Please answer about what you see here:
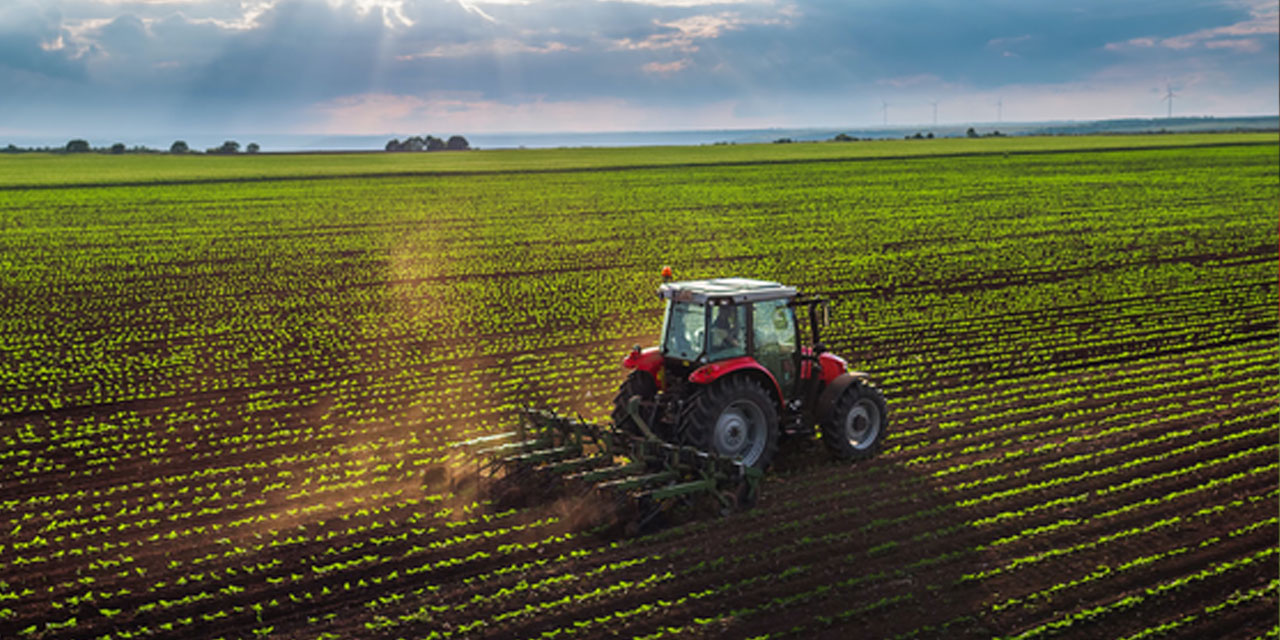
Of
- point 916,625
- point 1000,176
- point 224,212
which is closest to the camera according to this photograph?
point 916,625

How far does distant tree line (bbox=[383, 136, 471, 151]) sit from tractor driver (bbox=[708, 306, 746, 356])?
133618 millimetres

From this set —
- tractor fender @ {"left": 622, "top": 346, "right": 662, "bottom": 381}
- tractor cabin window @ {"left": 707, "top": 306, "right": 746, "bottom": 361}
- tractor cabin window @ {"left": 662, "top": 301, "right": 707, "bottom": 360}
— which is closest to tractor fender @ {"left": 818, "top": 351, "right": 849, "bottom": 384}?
tractor cabin window @ {"left": 707, "top": 306, "right": 746, "bottom": 361}

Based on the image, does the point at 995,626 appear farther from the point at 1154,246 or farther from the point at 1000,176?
the point at 1000,176

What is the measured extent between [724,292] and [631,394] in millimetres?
1664

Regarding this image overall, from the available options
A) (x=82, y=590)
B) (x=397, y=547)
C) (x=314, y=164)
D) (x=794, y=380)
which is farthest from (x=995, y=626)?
(x=314, y=164)

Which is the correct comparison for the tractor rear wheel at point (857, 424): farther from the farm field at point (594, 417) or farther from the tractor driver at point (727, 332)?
the tractor driver at point (727, 332)

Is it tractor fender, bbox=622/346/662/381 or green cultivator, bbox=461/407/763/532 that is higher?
tractor fender, bbox=622/346/662/381

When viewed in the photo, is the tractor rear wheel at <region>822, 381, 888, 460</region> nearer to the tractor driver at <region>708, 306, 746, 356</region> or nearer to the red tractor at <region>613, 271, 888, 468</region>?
the red tractor at <region>613, 271, 888, 468</region>

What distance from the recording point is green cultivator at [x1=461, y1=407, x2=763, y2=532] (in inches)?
462

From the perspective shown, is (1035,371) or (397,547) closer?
(397,547)

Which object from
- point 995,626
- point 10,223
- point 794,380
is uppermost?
point 10,223

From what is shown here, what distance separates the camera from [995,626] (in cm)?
977

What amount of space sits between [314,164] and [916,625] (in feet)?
314

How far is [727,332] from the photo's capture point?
12992 mm
